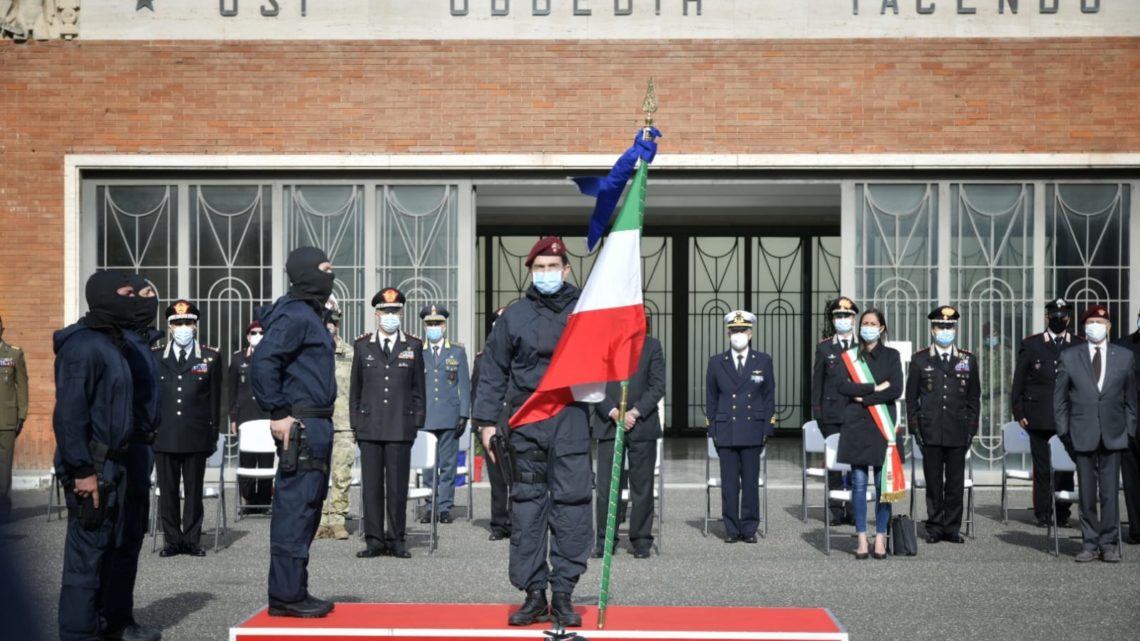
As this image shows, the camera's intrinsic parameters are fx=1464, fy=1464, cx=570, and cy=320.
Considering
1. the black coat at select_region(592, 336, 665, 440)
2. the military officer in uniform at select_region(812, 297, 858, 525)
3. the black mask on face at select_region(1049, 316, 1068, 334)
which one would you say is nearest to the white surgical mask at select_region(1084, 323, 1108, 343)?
the black mask on face at select_region(1049, 316, 1068, 334)

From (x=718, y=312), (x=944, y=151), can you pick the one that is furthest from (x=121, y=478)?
(x=718, y=312)

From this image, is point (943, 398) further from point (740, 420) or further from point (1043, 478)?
point (740, 420)

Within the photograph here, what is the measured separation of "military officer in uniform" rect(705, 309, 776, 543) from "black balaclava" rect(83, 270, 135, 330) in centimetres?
591

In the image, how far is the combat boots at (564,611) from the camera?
6.64 meters

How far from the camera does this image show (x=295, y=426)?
704 centimetres

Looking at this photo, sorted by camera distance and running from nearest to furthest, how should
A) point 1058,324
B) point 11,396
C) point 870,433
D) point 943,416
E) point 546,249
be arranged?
1. point 546,249
2. point 870,433
3. point 943,416
4. point 11,396
5. point 1058,324

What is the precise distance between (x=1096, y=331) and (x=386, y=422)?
17.4 ft

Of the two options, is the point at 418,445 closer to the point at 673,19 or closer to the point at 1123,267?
the point at 673,19

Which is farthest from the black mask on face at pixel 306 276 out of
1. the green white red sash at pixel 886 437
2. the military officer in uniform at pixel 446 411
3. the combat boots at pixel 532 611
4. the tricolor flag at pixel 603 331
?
the military officer in uniform at pixel 446 411

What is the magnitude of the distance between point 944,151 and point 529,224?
8313 mm

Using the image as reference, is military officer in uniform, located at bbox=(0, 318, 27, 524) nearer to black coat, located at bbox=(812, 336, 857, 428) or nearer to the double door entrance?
black coat, located at bbox=(812, 336, 857, 428)

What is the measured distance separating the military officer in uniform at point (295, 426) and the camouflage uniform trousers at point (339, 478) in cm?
419

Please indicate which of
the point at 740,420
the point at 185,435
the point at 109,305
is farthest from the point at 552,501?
the point at 740,420

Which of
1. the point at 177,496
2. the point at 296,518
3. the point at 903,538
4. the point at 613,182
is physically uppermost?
the point at 613,182
